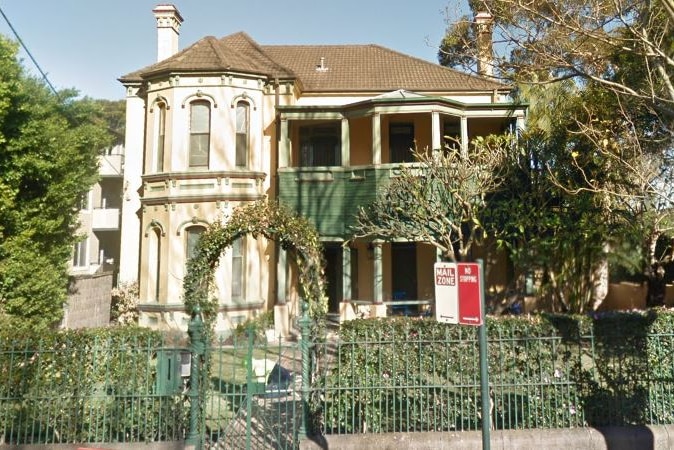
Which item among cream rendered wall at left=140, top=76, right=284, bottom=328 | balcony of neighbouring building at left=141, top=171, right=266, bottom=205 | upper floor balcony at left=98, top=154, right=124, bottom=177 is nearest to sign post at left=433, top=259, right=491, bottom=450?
cream rendered wall at left=140, top=76, right=284, bottom=328

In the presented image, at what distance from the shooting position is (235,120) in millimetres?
14250

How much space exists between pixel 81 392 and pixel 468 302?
15.4 ft

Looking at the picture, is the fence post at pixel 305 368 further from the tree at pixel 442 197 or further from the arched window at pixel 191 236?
the arched window at pixel 191 236

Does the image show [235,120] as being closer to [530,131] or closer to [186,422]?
[530,131]

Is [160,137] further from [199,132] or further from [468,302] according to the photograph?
[468,302]

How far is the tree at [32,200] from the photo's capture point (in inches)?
379

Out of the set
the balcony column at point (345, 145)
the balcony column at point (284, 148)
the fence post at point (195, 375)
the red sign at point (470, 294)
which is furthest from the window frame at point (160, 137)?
the red sign at point (470, 294)

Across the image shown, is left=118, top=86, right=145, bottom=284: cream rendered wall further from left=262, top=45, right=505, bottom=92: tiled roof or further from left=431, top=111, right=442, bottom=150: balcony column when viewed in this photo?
left=431, top=111, right=442, bottom=150: balcony column

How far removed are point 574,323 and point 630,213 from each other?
712 cm

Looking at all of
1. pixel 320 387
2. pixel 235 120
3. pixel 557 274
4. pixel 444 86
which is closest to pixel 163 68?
pixel 235 120

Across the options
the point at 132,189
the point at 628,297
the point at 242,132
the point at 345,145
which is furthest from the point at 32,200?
the point at 628,297

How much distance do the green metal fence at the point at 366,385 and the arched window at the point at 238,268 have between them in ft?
26.2

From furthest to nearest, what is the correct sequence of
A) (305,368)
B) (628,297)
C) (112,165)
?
(112,165) → (628,297) → (305,368)

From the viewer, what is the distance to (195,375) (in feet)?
17.7
